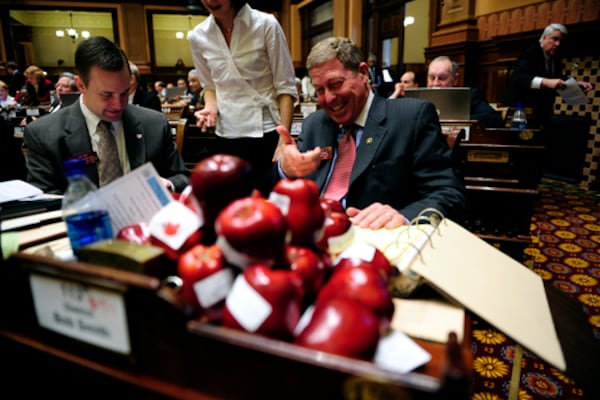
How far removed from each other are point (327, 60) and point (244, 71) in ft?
2.34

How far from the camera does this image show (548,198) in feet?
14.3

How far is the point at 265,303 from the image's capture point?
0.49 meters

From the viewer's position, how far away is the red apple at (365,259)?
67 cm

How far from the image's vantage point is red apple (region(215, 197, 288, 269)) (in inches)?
20.4

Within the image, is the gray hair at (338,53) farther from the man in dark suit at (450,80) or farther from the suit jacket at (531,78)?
the suit jacket at (531,78)

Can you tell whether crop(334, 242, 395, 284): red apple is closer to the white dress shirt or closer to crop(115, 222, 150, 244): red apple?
crop(115, 222, 150, 244): red apple

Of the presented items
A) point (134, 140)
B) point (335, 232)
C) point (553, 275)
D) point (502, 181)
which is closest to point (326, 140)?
point (134, 140)

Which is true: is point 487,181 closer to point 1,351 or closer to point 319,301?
point 319,301

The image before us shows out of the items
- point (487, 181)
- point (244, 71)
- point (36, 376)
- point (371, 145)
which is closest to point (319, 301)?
point (36, 376)

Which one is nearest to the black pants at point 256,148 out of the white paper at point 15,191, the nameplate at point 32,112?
the white paper at point 15,191

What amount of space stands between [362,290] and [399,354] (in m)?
0.10

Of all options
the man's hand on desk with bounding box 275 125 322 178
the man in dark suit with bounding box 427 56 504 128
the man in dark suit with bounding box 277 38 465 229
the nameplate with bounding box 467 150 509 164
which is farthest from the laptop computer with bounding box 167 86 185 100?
the man's hand on desk with bounding box 275 125 322 178

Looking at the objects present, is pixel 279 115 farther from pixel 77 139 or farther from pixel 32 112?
pixel 32 112

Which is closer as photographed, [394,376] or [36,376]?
[394,376]
